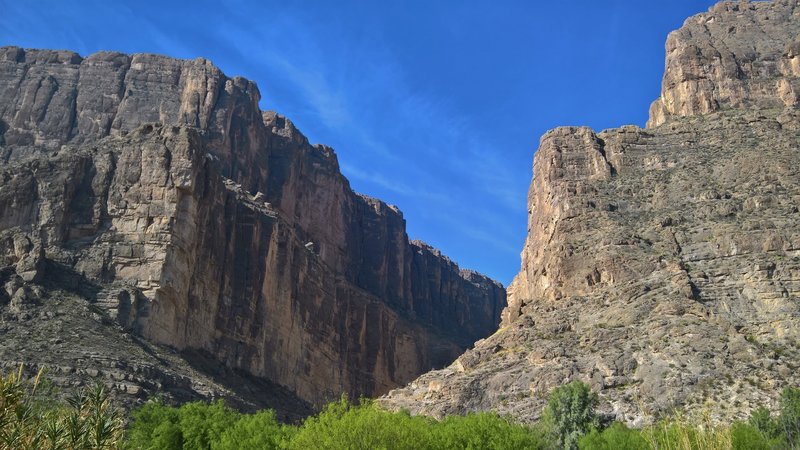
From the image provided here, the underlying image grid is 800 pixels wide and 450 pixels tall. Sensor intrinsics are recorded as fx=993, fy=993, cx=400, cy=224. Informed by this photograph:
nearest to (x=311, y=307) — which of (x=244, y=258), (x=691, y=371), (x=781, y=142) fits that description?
(x=244, y=258)

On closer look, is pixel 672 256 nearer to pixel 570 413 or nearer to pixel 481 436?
pixel 570 413

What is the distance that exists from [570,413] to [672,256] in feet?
90.2

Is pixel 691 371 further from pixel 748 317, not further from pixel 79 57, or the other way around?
pixel 79 57

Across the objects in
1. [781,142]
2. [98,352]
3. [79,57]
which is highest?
[79,57]

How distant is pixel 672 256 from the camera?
89250mm

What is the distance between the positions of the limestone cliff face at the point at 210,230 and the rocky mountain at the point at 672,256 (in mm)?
29864

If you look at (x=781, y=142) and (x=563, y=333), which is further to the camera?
(x=781, y=142)

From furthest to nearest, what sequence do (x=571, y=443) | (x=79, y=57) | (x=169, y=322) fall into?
(x=79, y=57) → (x=169, y=322) → (x=571, y=443)

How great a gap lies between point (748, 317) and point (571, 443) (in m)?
22.8

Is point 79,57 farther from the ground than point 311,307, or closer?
farther from the ground

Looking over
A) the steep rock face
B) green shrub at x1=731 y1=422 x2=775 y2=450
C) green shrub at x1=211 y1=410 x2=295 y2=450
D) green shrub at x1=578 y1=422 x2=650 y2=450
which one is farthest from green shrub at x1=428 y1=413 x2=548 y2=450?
the steep rock face

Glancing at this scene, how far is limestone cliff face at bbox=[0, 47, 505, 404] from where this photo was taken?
102 meters

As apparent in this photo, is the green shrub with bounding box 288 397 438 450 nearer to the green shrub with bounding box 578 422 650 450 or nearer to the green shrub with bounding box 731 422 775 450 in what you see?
the green shrub with bounding box 578 422 650 450

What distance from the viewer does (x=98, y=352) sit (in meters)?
82.8
